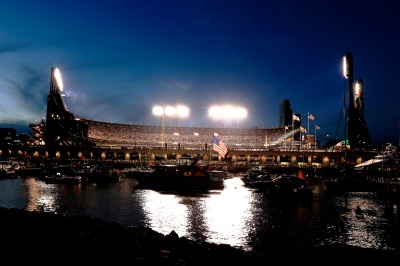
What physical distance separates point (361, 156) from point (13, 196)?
377ft

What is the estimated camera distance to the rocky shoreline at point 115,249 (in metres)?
13.0

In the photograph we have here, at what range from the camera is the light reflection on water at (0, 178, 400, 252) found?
25.5 meters

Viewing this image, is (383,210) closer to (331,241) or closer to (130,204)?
(331,241)

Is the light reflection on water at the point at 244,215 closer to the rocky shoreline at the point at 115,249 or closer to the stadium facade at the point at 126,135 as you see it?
the rocky shoreline at the point at 115,249

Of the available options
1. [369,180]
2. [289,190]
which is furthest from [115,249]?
[369,180]

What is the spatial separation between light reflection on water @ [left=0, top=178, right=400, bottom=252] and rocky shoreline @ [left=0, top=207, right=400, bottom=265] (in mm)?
6484

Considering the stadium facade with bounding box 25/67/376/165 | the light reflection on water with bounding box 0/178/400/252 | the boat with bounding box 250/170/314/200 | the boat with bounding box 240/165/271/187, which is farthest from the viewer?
the stadium facade with bounding box 25/67/376/165

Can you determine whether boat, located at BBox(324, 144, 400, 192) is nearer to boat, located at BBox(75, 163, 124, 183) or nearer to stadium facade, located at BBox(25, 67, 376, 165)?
boat, located at BBox(75, 163, 124, 183)

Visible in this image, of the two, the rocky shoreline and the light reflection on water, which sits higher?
the rocky shoreline

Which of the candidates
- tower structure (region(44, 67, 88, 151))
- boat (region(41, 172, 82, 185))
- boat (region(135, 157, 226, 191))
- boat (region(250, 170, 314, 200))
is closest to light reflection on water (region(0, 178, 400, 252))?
boat (region(250, 170, 314, 200))

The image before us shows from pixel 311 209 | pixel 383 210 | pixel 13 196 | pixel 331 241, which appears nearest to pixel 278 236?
pixel 331 241

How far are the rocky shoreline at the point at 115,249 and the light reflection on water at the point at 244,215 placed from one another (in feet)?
21.3

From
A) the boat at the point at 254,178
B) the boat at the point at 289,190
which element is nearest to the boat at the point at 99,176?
the boat at the point at 254,178

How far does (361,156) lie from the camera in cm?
12512
